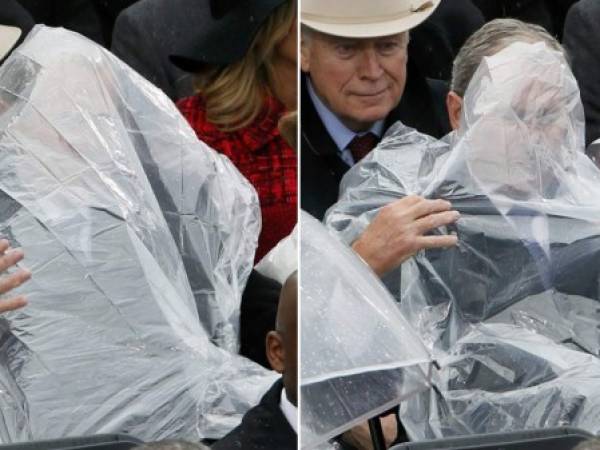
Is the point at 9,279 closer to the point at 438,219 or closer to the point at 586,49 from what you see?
the point at 438,219

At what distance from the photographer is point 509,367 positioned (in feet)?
6.82

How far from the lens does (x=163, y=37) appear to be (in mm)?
2289

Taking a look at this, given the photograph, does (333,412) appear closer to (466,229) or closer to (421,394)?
(421,394)

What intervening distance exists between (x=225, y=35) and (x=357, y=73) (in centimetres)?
31

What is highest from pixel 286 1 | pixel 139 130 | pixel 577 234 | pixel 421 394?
pixel 286 1

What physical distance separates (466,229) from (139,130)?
471mm

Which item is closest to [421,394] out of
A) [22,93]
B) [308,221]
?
[308,221]

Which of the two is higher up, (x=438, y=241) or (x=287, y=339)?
(x=438, y=241)

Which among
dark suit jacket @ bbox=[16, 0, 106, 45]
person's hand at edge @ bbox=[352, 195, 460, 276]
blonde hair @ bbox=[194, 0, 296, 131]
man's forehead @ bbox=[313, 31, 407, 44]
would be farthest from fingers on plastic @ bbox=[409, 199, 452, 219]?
dark suit jacket @ bbox=[16, 0, 106, 45]

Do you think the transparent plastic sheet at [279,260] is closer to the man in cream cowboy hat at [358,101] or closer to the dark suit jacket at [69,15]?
the man in cream cowboy hat at [358,101]

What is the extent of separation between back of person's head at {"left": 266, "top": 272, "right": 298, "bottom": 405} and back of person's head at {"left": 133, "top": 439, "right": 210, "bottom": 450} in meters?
0.15

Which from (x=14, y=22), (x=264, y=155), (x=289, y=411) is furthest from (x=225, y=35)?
(x=289, y=411)

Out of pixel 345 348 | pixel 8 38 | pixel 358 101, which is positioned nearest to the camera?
pixel 345 348

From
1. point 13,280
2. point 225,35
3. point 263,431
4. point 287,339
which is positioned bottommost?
point 263,431
